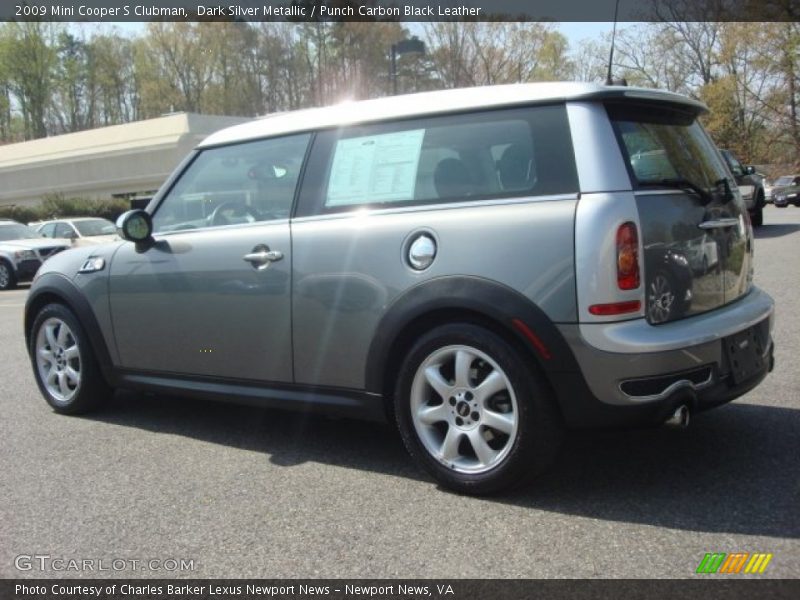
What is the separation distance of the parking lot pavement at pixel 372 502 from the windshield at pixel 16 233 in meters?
15.5

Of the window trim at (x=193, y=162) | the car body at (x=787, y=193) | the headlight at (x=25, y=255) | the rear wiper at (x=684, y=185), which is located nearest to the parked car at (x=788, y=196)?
the car body at (x=787, y=193)

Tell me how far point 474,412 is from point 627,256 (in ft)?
3.16

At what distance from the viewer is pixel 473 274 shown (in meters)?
3.49

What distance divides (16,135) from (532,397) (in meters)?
83.1

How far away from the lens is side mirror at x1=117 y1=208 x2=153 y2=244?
4680 mm

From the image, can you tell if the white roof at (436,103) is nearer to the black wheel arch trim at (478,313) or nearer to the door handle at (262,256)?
the door handle at (262,256)

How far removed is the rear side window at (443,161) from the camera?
3.49 m

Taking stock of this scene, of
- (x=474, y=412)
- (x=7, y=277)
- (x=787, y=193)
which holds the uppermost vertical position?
(x=474, y=412)

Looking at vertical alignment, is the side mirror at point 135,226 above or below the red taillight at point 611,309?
above

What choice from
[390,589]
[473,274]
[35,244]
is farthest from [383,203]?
[35,244]

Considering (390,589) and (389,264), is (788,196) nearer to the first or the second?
(389,264)

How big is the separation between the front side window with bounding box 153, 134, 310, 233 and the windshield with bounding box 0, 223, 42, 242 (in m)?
15.8

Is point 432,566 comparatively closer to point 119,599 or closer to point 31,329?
point 119,599

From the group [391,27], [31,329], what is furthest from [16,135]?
[31,329]
